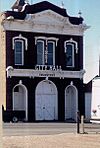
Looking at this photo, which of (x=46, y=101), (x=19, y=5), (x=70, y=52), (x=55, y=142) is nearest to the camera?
(x=55, y=142)

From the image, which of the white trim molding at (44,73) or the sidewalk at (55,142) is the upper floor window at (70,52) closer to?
the white trim molding at (44,73)

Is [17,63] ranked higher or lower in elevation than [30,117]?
higher

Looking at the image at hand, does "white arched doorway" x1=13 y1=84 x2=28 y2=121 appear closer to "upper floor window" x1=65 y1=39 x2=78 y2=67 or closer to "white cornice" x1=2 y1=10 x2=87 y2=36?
"upper floor window" x1=65 y1=39 x2=78 y2=67

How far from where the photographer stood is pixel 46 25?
36594 mm

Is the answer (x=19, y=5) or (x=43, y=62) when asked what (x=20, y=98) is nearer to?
(x=43, y=62)

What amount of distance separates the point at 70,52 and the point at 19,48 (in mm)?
4293

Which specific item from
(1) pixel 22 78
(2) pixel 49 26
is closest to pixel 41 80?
(1) pixel 22 78

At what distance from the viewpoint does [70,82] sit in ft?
124

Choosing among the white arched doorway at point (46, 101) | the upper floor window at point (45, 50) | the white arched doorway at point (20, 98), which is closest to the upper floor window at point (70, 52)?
the upper floor window at point (45, 50)

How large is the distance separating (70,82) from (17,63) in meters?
4.66

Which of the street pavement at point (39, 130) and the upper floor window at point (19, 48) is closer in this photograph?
the street pavement at point (39, 130)

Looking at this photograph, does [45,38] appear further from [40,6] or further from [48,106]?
[48,106]

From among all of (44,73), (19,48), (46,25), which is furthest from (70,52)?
(19,48)

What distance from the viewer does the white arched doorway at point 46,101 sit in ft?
119
